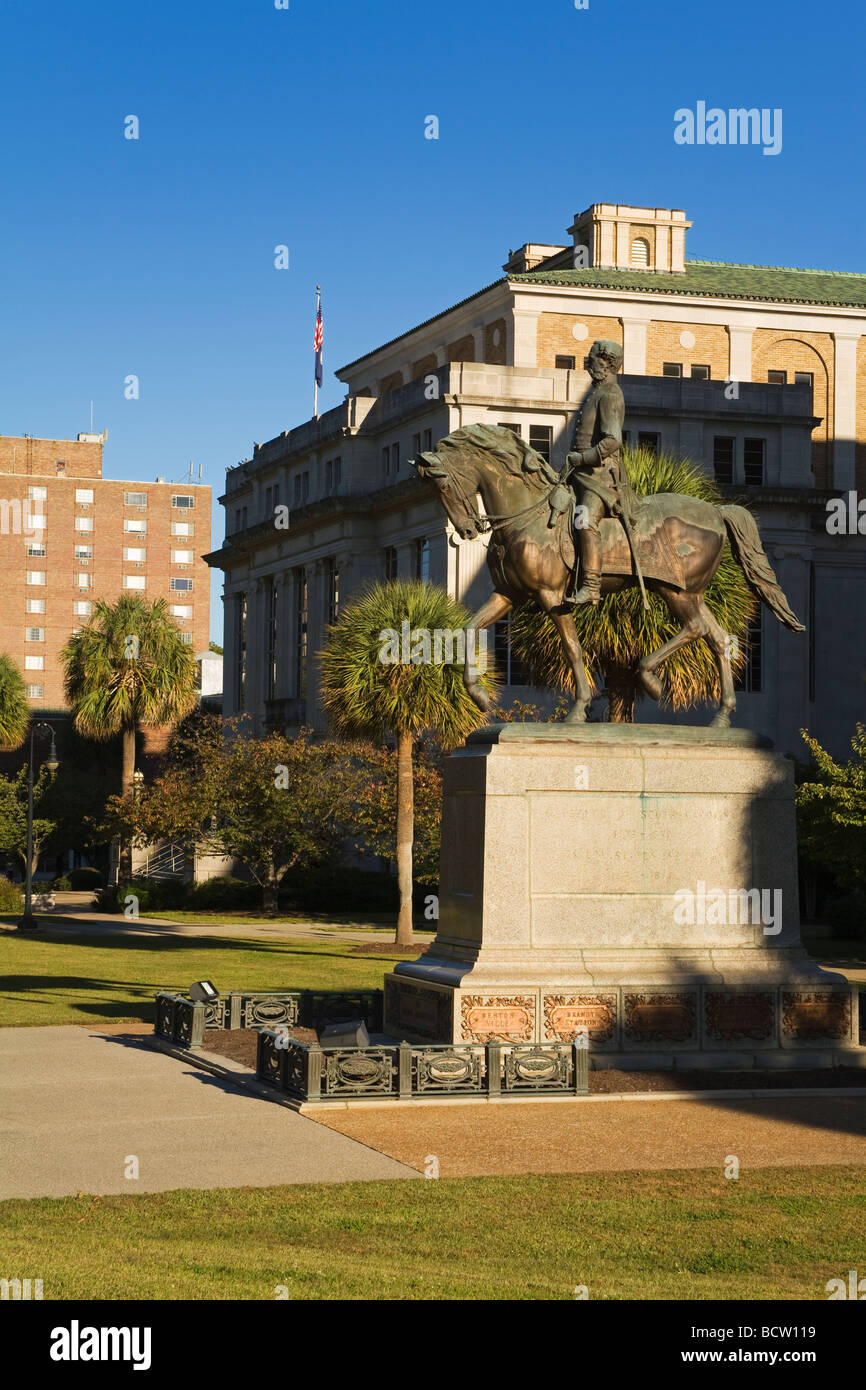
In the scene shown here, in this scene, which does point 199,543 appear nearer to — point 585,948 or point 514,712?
point 514,712

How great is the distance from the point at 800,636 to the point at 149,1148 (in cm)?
5769

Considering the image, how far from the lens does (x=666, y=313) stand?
75.2 m

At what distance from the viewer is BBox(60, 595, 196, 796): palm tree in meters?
63.3

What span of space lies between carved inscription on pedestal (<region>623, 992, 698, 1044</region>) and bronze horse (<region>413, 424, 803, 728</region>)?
313 cm

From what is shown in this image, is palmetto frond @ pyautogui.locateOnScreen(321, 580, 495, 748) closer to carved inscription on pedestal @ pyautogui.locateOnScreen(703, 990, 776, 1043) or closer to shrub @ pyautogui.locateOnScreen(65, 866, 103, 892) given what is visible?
carved inscription on pedestal @ pyautogui.locateOnScreen(703, 990, 776, 1043)

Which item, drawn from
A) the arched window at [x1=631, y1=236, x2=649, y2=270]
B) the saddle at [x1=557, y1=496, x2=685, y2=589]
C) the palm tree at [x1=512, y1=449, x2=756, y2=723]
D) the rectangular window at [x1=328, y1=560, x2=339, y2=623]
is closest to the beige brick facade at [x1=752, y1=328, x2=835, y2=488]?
the arched window at [x1=631, y1=236, x2=649, y2=270]

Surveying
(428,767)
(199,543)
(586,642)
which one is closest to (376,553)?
(428,767)

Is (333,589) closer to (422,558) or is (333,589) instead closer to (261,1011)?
(422,558)

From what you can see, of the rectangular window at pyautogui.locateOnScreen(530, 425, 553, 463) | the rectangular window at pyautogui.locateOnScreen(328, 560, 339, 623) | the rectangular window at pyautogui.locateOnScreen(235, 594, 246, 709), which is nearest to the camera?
the rectangular window at pyautogui.locateOnScreen(530, 425, 553, 463)

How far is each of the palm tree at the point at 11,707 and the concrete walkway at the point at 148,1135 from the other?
2448 inches

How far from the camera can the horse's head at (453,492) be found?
18156mm

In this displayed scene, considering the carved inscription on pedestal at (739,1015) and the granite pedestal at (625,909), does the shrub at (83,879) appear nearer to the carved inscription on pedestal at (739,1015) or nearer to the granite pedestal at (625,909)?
the granite pedestal at (625,909)

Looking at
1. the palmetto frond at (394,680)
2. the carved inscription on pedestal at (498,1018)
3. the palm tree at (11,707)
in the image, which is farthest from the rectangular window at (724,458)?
the carved inscription on pedestal at (498,1018)

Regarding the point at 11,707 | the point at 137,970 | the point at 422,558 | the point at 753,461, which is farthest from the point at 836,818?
the point at 11,707
